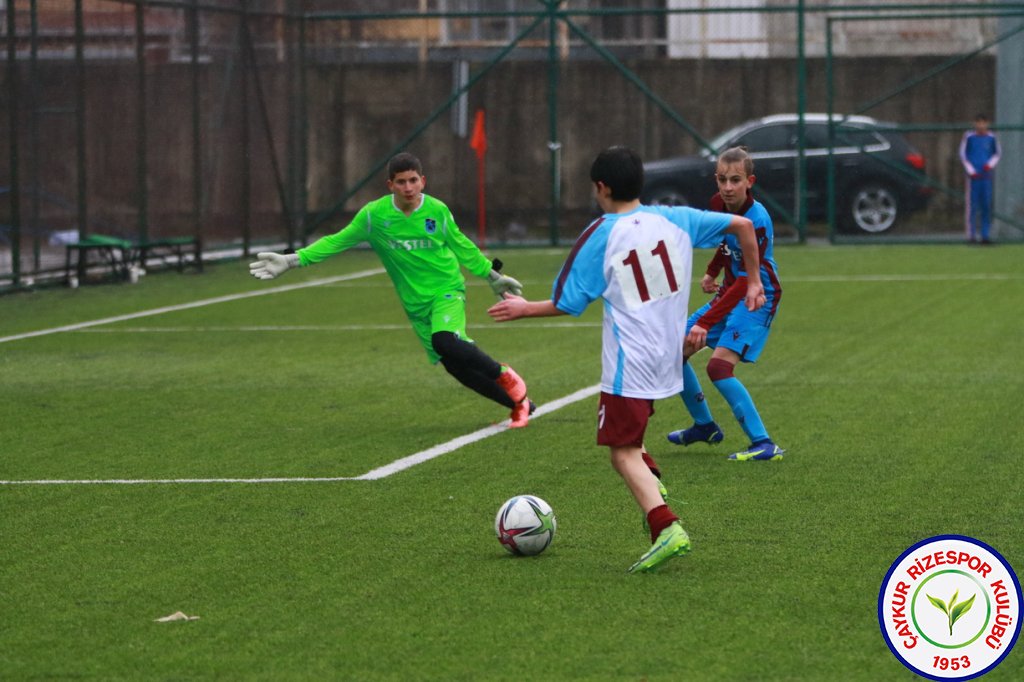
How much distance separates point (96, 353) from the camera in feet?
49.6

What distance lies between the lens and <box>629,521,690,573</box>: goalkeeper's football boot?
6832 mm

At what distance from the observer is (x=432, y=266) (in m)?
11.1

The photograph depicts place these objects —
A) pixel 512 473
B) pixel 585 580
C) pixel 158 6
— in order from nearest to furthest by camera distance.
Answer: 1. pixel 585 580
2. pixel 512 473
3. pixel 158 6

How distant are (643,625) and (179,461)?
425 centimetres

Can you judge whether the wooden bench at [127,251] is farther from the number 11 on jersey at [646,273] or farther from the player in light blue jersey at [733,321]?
the number 11 on jersey at [646,273]

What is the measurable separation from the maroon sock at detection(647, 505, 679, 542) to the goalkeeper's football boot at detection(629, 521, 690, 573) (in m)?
0.02

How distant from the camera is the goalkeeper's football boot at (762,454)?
948cm

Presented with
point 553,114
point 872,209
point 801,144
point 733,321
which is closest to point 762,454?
point 733,321

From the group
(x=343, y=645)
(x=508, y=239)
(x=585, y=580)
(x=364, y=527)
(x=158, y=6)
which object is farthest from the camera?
(x=508, y=239)

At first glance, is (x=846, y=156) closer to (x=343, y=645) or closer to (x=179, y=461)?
(x=179, y=461)

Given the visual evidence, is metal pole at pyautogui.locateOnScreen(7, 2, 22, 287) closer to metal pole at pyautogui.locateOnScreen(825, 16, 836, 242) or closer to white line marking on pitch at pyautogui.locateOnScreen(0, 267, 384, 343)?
white line marking on pitch at pyautogui.locateOnScreen(0, 267, 384, 343)

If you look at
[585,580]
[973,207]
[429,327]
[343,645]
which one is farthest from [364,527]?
[973,207]

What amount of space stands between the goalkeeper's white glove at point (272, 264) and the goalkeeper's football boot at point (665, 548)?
12.5ft

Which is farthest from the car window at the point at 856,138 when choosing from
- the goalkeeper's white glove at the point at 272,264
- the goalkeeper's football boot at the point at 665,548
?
the goalkeeper's football boot at the point at 665,548
